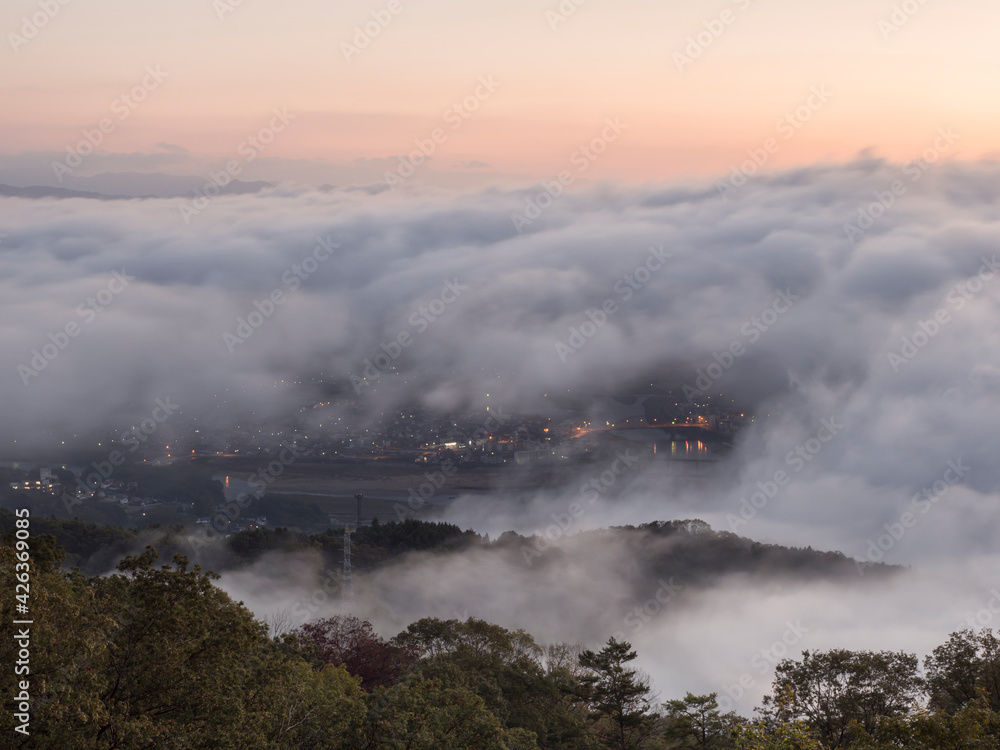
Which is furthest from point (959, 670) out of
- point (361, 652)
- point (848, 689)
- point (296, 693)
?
point (361, 652)

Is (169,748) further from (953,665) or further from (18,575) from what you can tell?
(953,665)

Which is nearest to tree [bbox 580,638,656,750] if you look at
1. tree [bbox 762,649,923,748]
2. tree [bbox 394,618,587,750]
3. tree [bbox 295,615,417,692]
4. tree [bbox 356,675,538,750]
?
tree [bbox 394,618,587,750]

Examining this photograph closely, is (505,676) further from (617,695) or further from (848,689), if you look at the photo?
(848,689)

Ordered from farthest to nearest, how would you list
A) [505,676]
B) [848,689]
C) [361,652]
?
[361,652], [505,676], [848,689]

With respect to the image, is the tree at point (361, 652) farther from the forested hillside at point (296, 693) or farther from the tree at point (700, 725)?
the tree at point (700, 725)

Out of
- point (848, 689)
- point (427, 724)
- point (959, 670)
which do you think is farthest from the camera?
point (848, 689)

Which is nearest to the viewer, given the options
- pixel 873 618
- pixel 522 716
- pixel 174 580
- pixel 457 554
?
pixel 174 580

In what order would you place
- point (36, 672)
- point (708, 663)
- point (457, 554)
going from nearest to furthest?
1. point (36, 672)
2. point (708, 663)
3. point (457, 554)

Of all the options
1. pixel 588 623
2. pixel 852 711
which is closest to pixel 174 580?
pixel 852 711
